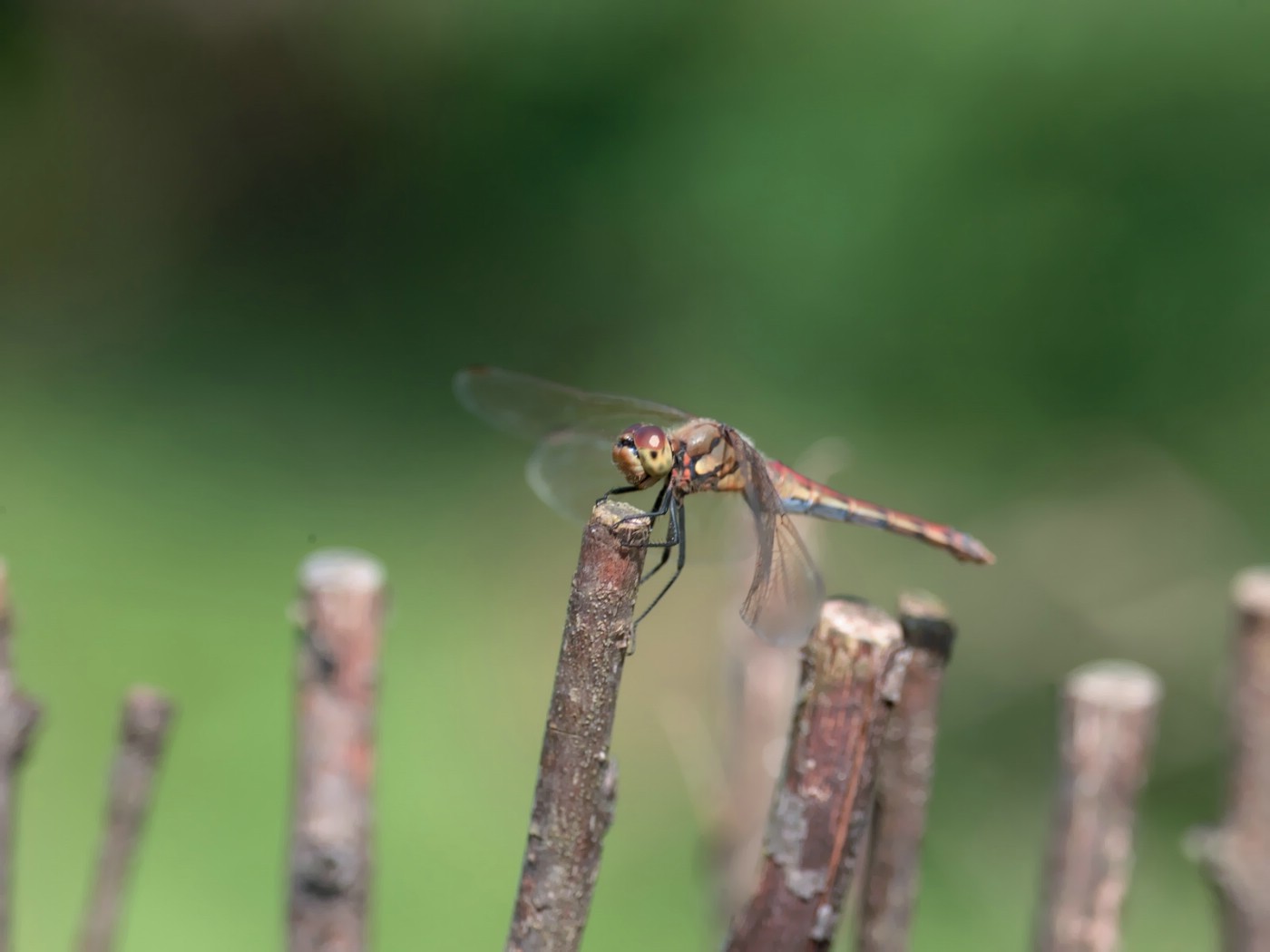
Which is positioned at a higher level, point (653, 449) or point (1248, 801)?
point (653, 449)

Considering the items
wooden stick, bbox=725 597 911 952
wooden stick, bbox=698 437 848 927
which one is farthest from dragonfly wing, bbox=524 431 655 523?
wooden stick, bbox=725 597 911 952

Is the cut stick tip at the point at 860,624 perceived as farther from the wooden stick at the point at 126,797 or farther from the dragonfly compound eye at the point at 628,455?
the wooden stick at the point at 126,797

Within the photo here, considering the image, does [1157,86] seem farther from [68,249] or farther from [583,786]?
[68,249]

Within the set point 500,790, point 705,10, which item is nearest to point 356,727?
point 500,790

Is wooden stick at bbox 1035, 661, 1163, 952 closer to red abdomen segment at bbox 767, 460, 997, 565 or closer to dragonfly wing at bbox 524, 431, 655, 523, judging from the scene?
red abdomen segment at bbox 767, 460, 997, 565

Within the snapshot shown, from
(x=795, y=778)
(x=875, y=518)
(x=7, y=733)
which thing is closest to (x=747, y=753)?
(x=875, y=518)

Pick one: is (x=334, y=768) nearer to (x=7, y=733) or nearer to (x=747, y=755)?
(x=7, y=733)
